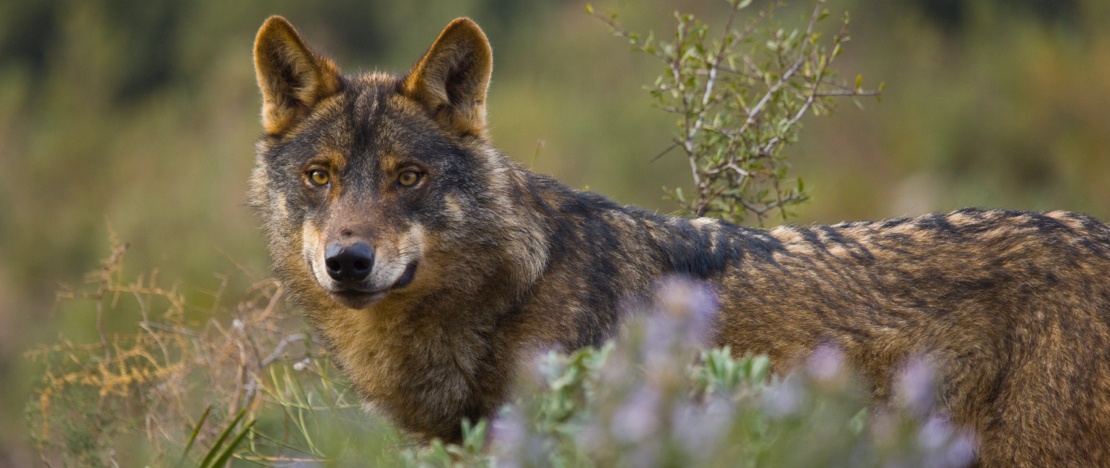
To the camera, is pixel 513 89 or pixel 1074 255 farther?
pixel 513 89

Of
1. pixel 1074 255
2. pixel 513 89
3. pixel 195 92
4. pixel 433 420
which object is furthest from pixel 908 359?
pixel 195 92

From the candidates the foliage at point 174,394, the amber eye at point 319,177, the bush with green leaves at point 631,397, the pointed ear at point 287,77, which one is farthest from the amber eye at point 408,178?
the foliage at point 174,394

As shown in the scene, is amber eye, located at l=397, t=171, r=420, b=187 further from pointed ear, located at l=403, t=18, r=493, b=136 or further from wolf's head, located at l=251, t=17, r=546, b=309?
pointed ear, located at l=403, t=18, r=493, b=136

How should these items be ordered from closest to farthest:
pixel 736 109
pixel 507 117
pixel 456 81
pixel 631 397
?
pixel 631 397
pixel 456 81
pixel 736 109
pixel 507 117

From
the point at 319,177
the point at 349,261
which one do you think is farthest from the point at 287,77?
the point at 349,261

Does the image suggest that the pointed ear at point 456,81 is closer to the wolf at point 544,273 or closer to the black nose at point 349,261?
the wolf at point 544,273

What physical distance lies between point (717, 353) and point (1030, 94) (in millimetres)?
21360

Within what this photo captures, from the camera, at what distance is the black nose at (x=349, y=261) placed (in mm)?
4426

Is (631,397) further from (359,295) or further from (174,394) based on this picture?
(174,394)

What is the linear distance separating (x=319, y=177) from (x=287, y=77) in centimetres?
58

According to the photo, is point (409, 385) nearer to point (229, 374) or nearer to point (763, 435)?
point (763, 435)

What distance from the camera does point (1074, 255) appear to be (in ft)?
16.0

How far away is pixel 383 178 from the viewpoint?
475cm

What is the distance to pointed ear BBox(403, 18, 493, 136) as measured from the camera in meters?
4.99
